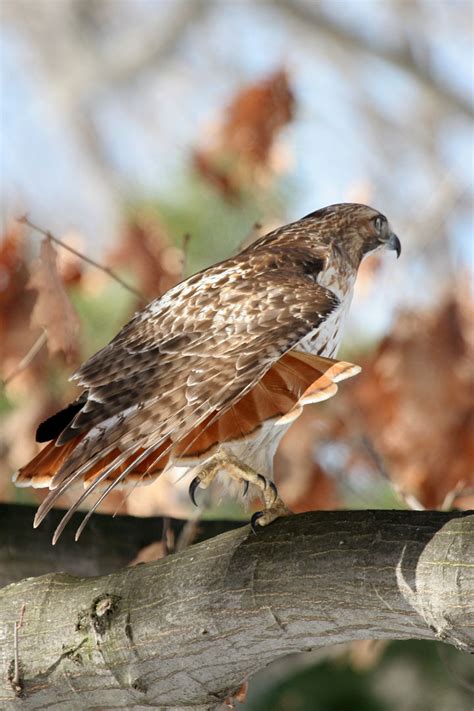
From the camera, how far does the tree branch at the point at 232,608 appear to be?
2.74m

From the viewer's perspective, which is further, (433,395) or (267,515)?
(433,395)

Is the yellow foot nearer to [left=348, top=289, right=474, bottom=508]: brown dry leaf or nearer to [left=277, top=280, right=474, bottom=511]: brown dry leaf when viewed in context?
[left=277, top=280, right=474, bottom=511]: brown dry leaf

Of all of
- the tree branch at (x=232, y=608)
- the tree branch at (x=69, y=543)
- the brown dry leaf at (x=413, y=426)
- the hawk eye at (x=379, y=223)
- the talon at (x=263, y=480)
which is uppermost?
the hawk eye at (x=379, y=223)

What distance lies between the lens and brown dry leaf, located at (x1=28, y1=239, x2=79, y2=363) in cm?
409

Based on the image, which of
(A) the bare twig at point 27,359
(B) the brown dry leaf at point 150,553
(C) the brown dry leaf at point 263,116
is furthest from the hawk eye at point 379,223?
(C) the brown dry leaf at point 263,116

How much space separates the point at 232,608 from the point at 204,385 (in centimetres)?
55

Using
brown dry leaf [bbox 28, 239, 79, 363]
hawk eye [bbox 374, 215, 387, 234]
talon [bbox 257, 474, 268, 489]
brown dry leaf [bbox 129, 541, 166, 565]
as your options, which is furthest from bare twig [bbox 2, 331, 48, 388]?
hawk eye [bbox 374, 215, 387, 234]

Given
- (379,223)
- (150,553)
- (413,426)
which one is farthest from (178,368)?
(413,426)

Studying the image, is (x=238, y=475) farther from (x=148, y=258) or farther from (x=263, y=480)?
(x=148, y=258)

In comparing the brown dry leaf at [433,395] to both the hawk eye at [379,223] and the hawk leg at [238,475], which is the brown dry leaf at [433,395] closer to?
the hawk eye at [379,223]

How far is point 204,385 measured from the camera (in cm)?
298

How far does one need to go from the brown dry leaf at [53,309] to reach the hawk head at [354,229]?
95 cm

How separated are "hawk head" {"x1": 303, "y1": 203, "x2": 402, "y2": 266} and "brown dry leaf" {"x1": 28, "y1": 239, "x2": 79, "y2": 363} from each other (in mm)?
953

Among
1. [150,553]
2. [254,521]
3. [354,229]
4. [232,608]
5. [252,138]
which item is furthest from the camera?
[252,138]
